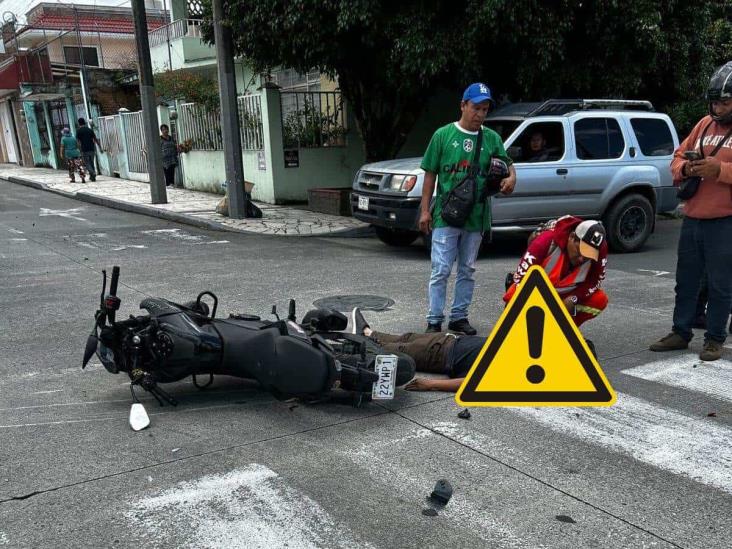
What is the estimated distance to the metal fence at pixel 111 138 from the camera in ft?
74.9

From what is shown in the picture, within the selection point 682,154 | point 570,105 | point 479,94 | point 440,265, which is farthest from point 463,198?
point 570,105

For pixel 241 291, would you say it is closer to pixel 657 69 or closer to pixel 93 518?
pixel 93 518

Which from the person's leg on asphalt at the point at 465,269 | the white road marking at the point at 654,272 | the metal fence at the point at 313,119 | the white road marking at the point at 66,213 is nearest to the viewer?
the person's leg on asphalt at the point at 465,269

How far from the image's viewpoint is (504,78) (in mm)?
13109

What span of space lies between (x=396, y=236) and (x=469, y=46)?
336cm

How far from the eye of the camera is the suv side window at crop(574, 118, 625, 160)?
9.75m

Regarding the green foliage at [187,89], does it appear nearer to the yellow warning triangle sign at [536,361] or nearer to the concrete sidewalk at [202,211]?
the concrete sidewalk at [202,211]

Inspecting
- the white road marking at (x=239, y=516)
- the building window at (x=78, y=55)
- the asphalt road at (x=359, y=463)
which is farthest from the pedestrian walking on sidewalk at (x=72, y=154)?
the white road marking at (x=239, y=516)

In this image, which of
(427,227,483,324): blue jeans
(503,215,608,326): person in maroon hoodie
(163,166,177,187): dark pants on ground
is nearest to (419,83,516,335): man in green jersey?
(427,227,483,324): blue jeans

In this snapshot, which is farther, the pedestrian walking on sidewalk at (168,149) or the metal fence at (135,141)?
the metal fence at (135,141)

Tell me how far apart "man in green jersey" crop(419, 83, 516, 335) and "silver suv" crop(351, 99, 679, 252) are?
357 cm

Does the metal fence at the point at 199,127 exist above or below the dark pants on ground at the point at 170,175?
above

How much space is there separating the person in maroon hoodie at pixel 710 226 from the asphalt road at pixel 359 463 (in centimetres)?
24

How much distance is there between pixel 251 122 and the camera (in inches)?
612
